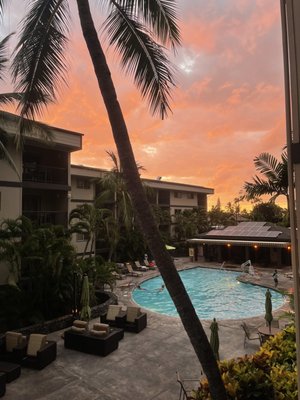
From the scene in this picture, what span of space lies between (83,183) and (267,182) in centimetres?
2088

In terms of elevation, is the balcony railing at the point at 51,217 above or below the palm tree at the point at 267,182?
below

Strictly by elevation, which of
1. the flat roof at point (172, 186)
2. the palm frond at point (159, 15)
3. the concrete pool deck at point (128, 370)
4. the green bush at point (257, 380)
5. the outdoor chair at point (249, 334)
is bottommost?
the concrete pool deck at point (128, 370)

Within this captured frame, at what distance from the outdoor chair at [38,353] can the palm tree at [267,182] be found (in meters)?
9.16

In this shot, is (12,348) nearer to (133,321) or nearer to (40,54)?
(133,321)

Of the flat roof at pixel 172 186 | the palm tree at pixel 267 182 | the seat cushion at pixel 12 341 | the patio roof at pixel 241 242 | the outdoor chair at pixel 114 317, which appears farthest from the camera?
the flat roof at pixel 172 186

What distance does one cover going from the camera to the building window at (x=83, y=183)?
29.6m

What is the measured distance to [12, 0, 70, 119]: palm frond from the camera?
23.2ft

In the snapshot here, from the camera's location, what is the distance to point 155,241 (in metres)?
5.36

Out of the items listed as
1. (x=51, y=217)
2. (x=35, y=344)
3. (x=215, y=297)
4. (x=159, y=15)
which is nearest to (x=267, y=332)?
(x=35, y=344)

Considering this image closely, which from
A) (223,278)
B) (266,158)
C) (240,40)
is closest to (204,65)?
(240,40)

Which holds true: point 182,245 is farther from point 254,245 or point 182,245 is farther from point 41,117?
point 41,117

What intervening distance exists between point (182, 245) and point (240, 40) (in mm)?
32159

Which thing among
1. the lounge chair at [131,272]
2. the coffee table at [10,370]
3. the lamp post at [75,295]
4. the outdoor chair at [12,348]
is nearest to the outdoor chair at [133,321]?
the lamp post at [75,295]

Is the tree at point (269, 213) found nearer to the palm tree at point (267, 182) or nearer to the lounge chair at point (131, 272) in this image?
the lounge chair at point (131, 272)
